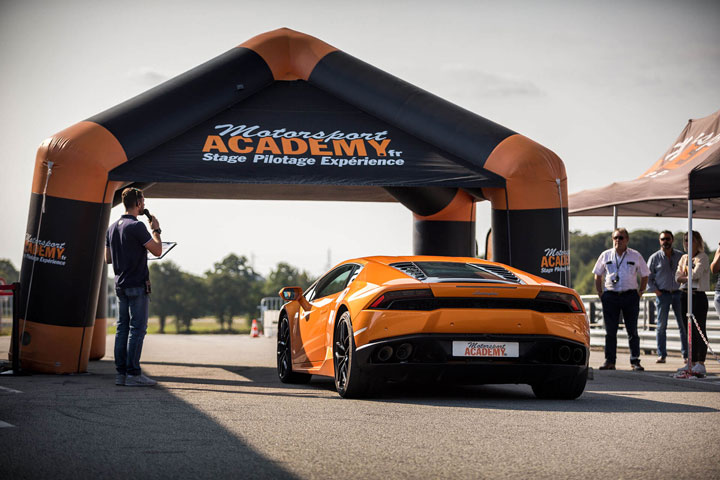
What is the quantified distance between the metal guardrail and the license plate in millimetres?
8561

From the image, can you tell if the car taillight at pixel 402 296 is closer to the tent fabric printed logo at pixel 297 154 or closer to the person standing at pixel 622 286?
the tent fabric printed logo at pixel 297 154

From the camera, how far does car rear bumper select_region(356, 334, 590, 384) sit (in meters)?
7.32

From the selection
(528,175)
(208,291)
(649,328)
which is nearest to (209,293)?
(208,291)

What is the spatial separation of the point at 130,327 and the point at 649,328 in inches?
487

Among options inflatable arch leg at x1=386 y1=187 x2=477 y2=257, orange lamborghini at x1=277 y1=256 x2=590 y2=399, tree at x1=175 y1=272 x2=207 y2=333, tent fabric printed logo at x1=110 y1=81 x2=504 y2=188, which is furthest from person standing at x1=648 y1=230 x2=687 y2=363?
tree at x1=175 y1=272 x2=207 y2=333

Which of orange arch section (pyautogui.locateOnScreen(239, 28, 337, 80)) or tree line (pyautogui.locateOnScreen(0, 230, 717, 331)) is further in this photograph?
tree line (pyautogui.locateOnScreen(0, 230, 717, 331))

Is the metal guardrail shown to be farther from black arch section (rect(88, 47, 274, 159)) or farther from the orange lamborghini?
the orange lamborghini

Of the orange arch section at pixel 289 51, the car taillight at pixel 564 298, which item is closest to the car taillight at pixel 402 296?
the car taillight at pixel 564 298

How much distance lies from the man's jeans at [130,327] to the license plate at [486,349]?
3150 millimetres

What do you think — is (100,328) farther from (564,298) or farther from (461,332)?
(564,298)

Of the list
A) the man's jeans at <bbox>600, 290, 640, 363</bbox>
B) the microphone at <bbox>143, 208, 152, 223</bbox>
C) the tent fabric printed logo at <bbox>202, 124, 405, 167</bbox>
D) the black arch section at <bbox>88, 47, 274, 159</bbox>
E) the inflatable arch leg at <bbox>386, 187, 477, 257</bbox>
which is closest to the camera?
the microphone at <bbox>143, 208, 152, 223</bbox>

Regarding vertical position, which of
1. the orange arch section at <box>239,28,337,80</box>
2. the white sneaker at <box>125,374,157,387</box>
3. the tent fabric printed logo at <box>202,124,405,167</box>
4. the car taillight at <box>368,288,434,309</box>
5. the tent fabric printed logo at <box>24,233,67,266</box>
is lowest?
the white sneaker at <box>125,374,157,387</box>

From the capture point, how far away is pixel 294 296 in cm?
950

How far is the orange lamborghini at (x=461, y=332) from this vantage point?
732cm
